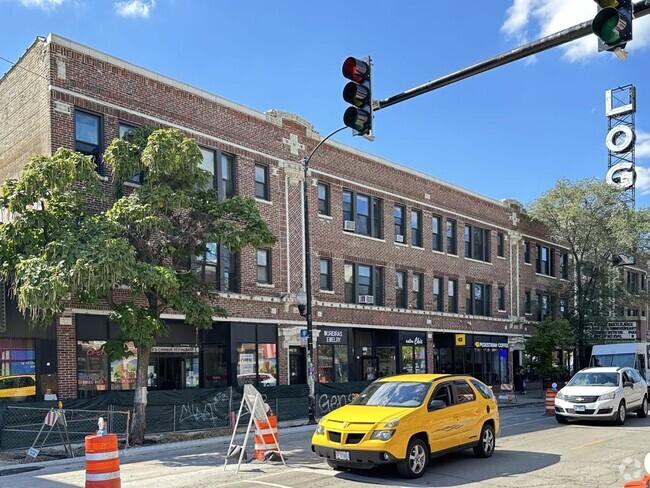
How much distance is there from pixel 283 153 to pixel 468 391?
1542cm

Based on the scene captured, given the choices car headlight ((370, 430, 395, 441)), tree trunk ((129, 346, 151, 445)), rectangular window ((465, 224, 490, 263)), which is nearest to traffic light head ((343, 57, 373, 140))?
car headlight ((370, 430, 395, 441))

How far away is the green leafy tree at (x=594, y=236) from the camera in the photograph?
3762cm

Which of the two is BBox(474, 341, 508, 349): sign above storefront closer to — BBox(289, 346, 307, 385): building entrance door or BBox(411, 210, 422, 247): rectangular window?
BBox(411, 210, 422, 247): rectangular window

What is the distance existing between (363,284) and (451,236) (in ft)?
26.9

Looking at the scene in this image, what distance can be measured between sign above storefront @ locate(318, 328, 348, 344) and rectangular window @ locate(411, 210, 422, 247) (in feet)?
23.7

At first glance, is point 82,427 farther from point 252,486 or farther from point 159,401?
point 252,486

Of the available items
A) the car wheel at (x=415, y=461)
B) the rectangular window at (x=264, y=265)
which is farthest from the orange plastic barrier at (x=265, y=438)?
the rectangular window at (x=264, y=265)

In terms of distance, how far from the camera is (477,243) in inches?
1496

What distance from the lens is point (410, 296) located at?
32.2 metres

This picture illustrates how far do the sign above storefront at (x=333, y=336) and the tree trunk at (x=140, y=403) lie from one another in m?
10.9

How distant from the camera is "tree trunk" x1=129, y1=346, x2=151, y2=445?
53.3 feet

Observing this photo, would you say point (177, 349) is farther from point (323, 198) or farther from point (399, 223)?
point (399, 223)

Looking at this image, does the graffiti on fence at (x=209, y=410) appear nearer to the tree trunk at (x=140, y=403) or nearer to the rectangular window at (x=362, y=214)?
the tree trunk at (x=140, y=403)

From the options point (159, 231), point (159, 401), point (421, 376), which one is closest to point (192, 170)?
point (159, 231)
